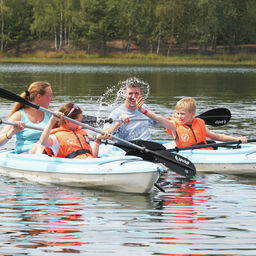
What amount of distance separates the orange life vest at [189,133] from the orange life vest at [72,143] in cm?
177

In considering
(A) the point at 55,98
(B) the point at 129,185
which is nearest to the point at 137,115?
(B) the point at 129,185

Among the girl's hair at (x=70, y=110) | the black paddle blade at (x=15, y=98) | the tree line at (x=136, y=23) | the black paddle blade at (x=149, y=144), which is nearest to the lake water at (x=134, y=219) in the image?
the black paddle blade at (x=149, y=144)

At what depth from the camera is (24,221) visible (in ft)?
21.9

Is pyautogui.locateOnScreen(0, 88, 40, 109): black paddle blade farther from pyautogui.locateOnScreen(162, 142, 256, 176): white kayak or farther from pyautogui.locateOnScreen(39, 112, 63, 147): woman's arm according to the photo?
pyautogui.locateOnScreen(162, 142, 256, 176): white kayak

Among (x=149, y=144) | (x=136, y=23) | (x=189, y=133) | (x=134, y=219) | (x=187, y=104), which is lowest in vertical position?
(x=134, y=219)

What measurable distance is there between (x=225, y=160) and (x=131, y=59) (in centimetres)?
5269

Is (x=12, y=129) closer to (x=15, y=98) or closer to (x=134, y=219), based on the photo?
(x=15, y=98)

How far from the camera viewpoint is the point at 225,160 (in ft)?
32.5

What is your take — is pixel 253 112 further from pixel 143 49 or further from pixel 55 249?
pixel 143 49

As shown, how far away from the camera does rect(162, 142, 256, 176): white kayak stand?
388 inches

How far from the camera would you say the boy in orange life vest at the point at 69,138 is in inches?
332

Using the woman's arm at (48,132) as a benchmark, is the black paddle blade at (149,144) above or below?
below

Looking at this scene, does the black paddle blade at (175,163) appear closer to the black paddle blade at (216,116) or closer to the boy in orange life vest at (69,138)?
the boy in orange life vest at (69,138)

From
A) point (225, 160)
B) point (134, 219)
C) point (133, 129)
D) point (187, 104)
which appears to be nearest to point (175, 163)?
point (187, 104)
